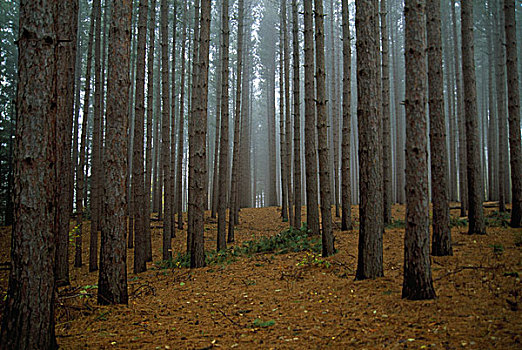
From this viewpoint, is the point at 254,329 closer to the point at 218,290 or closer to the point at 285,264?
the point at 218,290

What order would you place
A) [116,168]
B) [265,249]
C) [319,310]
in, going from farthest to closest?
1. [265,249]
2. [116,168]
3. [319,310]

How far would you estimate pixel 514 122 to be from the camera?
8.62 metres

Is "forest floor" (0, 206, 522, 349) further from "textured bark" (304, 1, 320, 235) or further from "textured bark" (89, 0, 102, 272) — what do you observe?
"textured bark" (89, 0, 102, 272)

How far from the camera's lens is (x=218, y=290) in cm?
646

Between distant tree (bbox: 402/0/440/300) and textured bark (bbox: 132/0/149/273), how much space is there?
670 centimetres

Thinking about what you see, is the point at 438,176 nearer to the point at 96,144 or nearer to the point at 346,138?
the point at 346,138

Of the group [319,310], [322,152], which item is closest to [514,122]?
[322,152]

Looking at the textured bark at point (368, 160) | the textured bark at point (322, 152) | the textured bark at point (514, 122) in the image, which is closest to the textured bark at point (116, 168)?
the textured bark at point (368, 160)

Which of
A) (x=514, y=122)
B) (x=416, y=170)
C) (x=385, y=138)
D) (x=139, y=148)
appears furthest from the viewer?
(x=385, y=138)

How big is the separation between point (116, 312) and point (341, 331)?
10.7 ft

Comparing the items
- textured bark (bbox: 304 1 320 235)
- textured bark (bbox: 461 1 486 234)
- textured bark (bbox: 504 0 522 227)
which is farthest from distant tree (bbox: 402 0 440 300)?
textured bark (bbox: 504 0 522 227)

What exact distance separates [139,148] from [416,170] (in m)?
6.91

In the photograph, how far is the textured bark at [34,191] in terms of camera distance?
3156 millimetres

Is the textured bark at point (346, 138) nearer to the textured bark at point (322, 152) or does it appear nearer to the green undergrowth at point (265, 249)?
the green undergrowth at point (265, 249)
